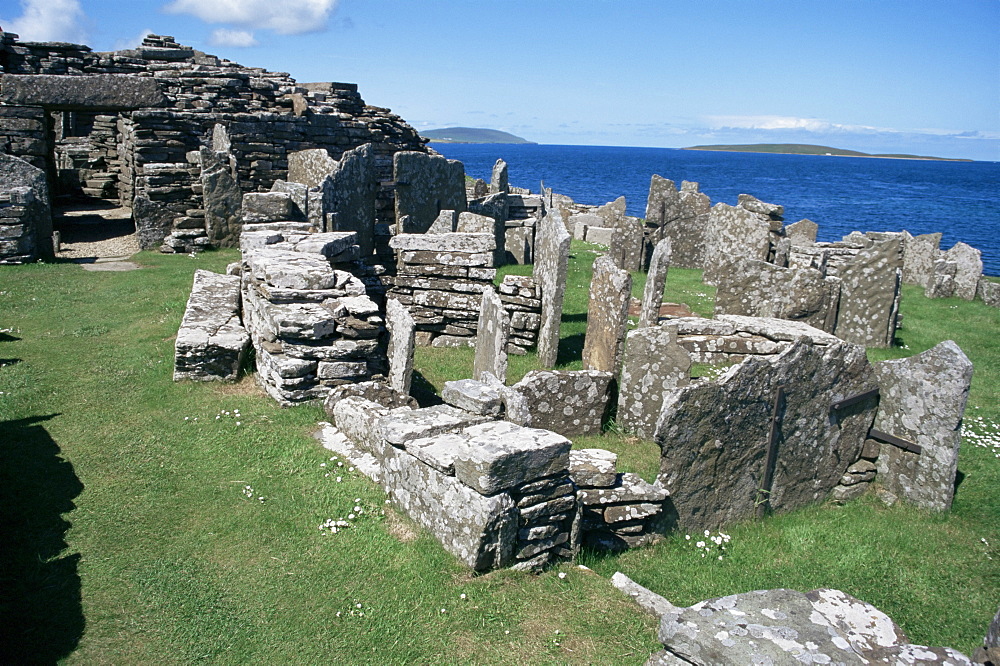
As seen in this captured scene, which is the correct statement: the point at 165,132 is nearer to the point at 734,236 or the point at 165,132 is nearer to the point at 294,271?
the point at 294,271

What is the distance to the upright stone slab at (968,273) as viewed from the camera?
18.0m

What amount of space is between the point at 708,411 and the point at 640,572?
1562 mm

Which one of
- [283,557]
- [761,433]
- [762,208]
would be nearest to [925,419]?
[761,433]

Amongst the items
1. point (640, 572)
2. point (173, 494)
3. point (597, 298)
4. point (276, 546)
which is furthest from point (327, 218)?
point (640, 572)

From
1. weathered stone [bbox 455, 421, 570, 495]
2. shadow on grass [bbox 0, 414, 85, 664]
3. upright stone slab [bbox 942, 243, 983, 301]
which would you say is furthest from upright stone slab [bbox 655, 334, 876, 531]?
upright stone slab [bbox 942, 243, 983, 301]

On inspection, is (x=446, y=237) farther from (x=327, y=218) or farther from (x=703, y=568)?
(x=703, y=568)

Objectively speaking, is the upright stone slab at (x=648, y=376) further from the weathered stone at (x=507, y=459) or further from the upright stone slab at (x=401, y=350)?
the weathered stone at (x=507, y=459)

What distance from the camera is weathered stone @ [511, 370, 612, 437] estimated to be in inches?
318

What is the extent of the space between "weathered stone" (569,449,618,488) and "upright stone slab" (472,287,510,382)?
2.83 metres

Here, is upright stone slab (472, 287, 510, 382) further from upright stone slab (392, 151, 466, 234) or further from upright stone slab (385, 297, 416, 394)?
upright stone slab (392, 151, 466, 234)

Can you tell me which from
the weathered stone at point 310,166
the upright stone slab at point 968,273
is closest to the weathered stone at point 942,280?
the upright stone slab at point 968,273

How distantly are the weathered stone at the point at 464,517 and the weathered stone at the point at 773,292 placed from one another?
7.91 m

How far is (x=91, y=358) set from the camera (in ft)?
30.6

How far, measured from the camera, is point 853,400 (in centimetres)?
720
